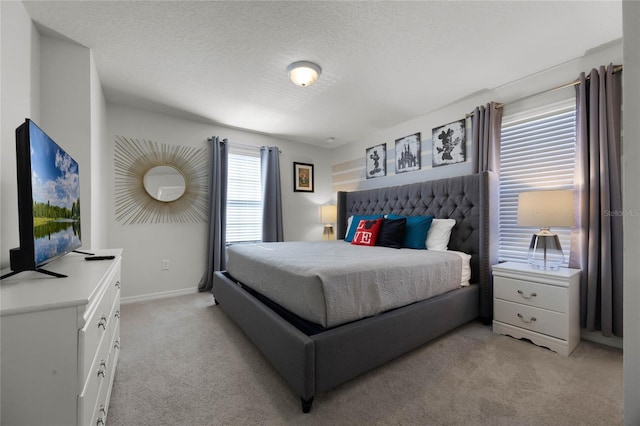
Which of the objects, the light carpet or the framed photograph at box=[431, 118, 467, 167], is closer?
the light carpet

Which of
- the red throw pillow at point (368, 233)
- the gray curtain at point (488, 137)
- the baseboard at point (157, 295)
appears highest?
the gray curtain at point (488, 137)

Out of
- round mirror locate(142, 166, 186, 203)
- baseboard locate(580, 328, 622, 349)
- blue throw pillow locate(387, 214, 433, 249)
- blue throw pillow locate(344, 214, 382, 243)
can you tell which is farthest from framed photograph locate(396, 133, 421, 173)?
round mirror locate(142, 166, 186, 203)

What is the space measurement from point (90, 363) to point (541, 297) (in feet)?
9.28

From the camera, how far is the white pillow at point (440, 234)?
2664 mm

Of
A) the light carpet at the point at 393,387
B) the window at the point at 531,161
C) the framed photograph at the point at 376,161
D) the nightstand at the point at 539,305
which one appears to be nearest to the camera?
the light carpet at the point at 393,387

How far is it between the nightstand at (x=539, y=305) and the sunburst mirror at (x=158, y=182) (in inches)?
145

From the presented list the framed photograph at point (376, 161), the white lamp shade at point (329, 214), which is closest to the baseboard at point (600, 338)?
the framed photograph at point (376, 161)

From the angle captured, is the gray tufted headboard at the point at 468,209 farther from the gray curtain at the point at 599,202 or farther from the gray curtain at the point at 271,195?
the gray curtain at the point at 271,195

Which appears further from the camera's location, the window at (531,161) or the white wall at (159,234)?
the white wall at (159,234)

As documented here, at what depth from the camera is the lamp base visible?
83.2 inches

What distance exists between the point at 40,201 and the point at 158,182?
7.95 feet

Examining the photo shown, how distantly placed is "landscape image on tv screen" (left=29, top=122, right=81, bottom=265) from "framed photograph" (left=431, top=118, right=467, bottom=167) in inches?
136

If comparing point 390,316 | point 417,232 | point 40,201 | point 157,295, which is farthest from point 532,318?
point 157,295

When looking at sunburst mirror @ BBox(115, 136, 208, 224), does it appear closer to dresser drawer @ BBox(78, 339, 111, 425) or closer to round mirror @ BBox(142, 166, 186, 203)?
round mirror @ BBox(142, 166, 186, 203)
